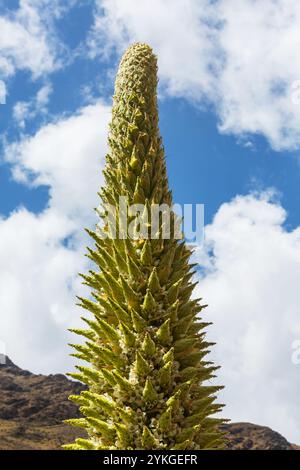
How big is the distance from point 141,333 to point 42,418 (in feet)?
237

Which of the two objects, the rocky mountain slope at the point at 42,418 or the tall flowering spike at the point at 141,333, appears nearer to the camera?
the tall flowering spike at the point at 141,333

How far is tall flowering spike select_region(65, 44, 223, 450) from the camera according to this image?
4949mm

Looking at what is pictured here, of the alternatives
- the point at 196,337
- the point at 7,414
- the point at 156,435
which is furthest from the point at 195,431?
the point at 7,414

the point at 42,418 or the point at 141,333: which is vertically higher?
the point at 42,418

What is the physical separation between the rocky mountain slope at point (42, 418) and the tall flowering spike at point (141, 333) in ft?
174

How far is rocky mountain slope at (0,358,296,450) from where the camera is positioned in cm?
6134

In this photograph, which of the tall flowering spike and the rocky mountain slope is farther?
the rocky mountain slope

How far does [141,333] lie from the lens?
534cm

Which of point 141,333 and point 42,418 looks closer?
point 141,333

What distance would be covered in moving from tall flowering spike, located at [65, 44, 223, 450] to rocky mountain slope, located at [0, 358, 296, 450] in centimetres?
5302

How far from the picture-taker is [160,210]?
20.2 feet

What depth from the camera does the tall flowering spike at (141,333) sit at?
195 inches
